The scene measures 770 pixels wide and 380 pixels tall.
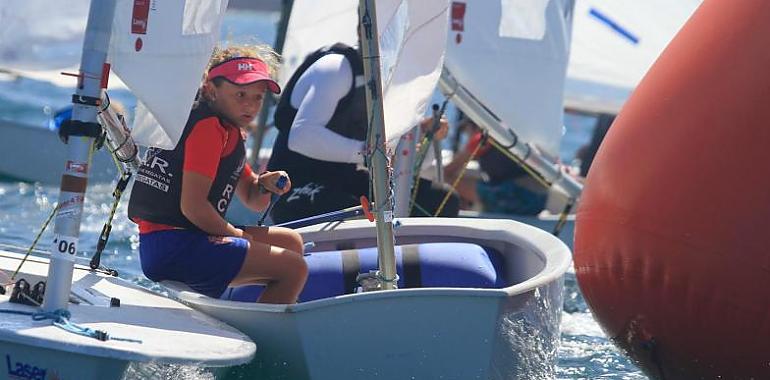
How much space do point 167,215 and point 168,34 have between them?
1.66 ft

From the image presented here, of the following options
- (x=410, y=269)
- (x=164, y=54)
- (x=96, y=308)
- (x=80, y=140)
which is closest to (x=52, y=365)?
(x=96, y=308)

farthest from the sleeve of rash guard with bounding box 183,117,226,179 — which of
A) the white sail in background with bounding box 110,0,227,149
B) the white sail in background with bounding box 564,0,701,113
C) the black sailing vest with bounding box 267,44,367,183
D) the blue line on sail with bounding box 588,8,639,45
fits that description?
the blue line on sail with bounding box 588,8,639,45

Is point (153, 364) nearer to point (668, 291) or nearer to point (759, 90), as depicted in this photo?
point (668, 291)

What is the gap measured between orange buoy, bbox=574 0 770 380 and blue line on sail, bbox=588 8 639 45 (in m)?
5.27

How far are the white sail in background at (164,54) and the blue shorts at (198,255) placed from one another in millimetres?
280

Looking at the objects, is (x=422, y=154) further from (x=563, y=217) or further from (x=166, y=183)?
(x=166, y=183)

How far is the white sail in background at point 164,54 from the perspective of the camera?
332cm

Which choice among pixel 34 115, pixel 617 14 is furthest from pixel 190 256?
pixel 34 115

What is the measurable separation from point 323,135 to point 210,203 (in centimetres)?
106

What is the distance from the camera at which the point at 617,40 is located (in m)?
9.15

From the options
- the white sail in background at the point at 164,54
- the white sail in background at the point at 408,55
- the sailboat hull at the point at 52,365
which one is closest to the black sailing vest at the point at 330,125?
the white sail in background at the point at 408,55

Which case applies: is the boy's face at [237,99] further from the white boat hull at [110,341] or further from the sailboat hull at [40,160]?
the sailboat hull at [40,160]

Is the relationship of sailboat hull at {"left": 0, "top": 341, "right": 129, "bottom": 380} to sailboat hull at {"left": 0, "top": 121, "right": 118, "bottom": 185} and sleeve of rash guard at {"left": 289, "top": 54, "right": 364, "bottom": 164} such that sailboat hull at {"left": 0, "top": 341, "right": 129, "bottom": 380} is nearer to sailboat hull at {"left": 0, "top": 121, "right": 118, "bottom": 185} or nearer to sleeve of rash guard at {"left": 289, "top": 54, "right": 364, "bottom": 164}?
sleeve of rash guard at {"left": 289, "top": 54, "right": 364, "bottom": 164}

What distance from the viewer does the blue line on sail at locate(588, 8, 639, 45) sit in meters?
9.03
